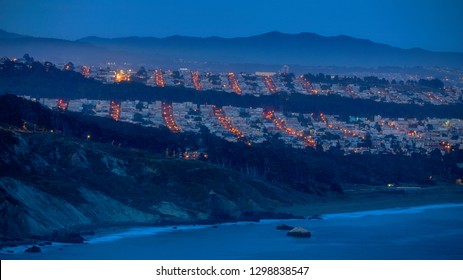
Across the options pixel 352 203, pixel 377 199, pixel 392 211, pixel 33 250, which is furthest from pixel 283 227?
pixel 377 199

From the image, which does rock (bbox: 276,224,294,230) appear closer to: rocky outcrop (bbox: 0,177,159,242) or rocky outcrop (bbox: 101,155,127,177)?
rocky outcrop (bbox: 0,177,159,242)

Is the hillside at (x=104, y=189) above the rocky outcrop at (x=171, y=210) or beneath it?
above

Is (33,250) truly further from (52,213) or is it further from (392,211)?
(392,211)

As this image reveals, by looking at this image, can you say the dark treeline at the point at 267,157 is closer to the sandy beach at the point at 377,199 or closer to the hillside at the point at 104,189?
the sandy beach at the point at 377,199

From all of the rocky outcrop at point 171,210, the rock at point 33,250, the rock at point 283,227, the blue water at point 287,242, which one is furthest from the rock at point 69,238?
the rock at point 283,227

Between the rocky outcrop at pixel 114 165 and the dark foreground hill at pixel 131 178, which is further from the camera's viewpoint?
the rocky outcrop at pixel 114 165

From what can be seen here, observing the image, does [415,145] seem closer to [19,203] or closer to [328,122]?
[328,122]
